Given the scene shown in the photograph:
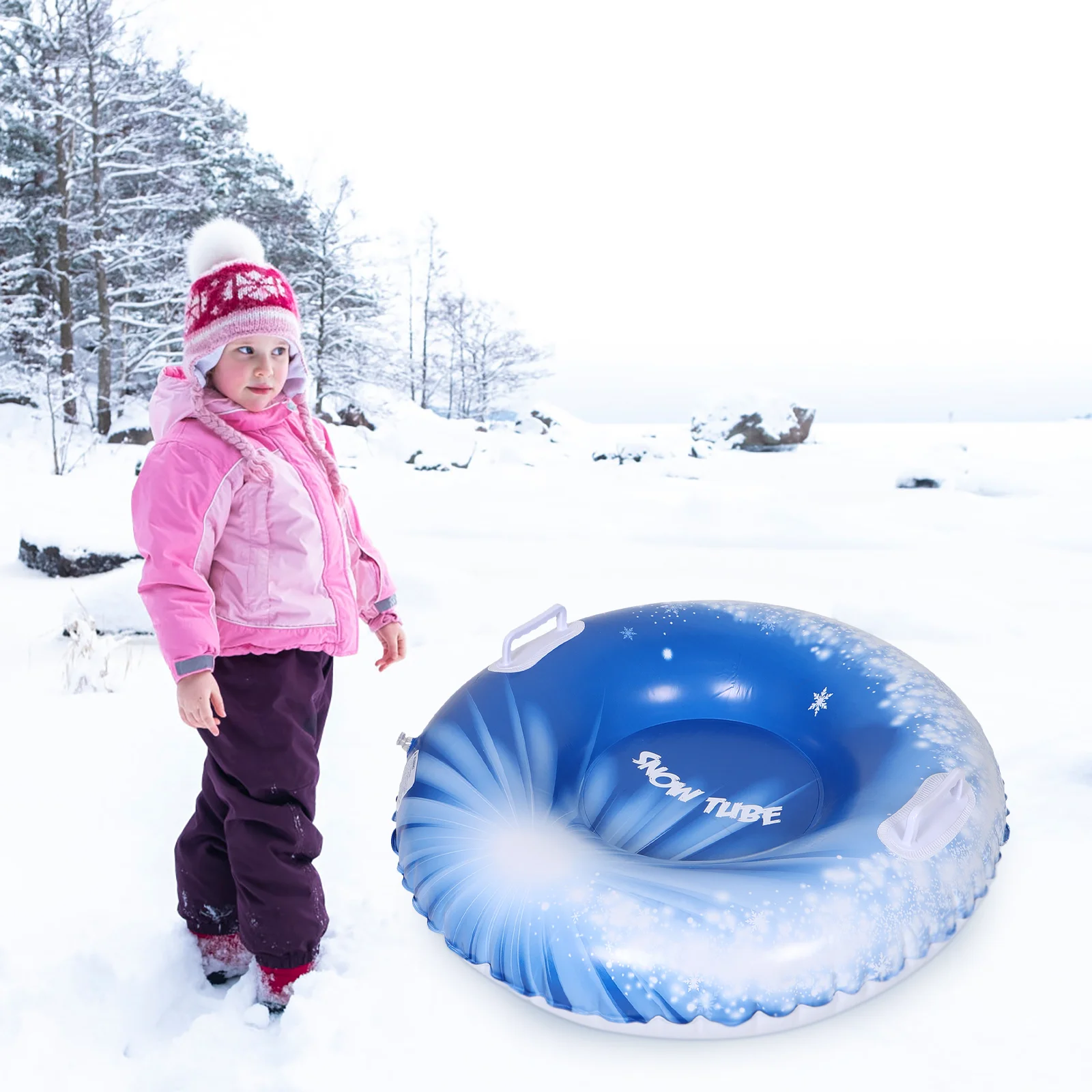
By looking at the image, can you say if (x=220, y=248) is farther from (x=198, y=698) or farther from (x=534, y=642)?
(x=534, y=642)

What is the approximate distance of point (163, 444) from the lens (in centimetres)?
135

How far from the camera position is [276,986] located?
145 centimetres

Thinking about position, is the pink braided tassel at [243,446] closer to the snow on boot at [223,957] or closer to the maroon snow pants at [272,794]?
the maroon snow pants at [272,794]

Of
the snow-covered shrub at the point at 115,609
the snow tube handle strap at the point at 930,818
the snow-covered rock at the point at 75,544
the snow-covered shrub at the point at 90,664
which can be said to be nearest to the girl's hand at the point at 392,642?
the snow tube handle strap at the point at 930,818

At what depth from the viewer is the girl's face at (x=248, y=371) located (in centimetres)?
143

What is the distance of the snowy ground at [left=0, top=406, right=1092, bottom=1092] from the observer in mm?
1353

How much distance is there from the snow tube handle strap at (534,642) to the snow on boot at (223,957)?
0.77 metres

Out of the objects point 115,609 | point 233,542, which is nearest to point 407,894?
point 233,542

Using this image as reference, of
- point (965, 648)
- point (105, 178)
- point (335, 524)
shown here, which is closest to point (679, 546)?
point (965, 648)

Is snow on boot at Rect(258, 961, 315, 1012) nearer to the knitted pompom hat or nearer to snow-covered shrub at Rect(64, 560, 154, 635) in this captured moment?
the knitted pompom hat

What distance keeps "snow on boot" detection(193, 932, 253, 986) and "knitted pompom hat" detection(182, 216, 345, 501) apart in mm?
902

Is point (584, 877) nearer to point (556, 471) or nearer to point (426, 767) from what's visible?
point (426, 767)

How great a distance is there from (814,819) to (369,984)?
930 millimetres

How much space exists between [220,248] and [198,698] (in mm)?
810
